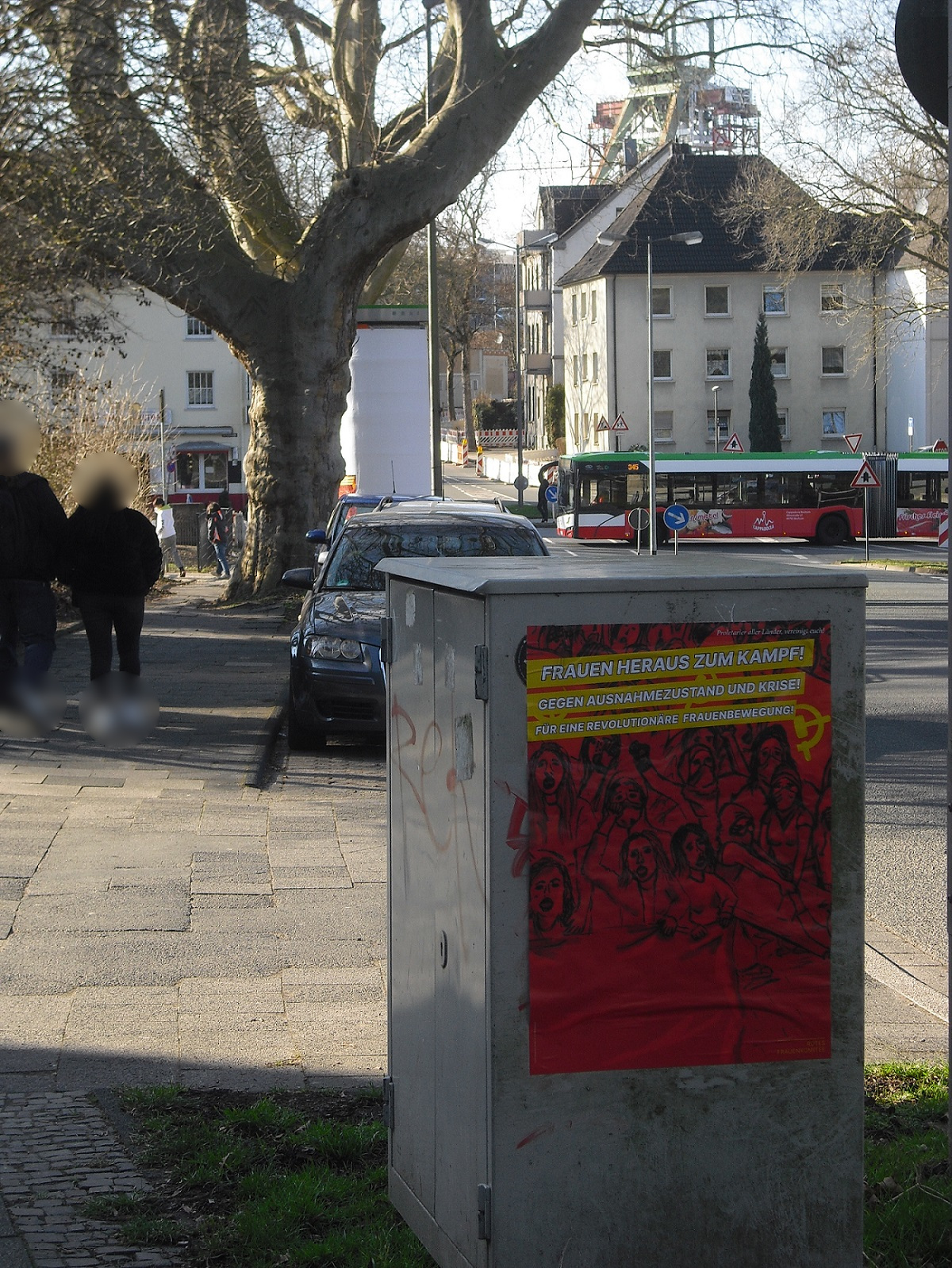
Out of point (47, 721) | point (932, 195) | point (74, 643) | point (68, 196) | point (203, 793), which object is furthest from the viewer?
point (932, 195)

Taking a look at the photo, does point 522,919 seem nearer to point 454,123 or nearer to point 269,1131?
point 269,1131

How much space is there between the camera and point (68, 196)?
14281 mm

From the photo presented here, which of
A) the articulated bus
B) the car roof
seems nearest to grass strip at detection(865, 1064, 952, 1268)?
the car roof

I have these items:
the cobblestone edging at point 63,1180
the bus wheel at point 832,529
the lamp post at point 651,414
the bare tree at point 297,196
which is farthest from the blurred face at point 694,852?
the bus wheel at point 832,529

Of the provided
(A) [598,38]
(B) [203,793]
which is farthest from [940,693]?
(A) [598,38]

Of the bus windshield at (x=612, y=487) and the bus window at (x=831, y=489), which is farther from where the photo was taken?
the bus window at (x=831, y=489)

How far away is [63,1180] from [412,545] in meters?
8.75

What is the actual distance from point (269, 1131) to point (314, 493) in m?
19.1

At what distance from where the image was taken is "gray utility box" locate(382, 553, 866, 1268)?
2.95m

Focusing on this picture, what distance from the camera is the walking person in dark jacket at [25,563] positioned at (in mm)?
9477

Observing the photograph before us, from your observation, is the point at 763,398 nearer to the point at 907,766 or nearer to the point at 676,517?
the point at 676,517

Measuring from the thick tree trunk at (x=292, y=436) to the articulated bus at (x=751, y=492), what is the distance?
78.5 ft

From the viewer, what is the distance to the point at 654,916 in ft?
9.90

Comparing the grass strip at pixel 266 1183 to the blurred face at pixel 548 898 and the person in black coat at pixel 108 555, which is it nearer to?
the blurred face at pixel 548 898
